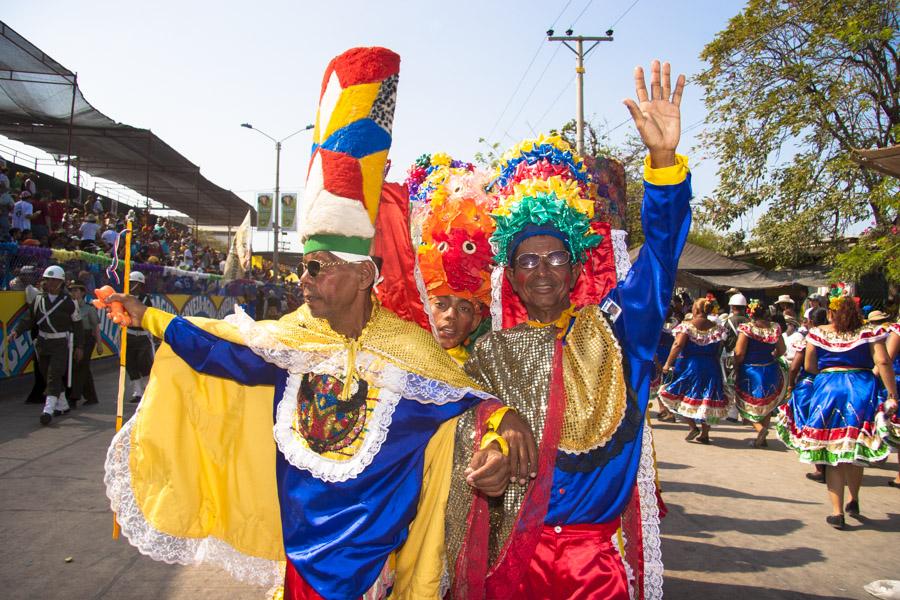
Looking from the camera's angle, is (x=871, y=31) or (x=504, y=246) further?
(x=871, y=31)

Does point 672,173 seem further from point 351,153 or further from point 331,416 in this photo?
point 331,416

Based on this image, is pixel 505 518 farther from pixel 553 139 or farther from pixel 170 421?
pixel 553 139

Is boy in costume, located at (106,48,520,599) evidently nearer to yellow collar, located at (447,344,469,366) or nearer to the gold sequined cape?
the gold sequined cape

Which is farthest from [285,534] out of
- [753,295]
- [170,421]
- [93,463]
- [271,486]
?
[753,295]

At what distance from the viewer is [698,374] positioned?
30.8ft

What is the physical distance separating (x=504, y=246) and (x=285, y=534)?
55.3 inches

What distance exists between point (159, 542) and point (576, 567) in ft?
5.36

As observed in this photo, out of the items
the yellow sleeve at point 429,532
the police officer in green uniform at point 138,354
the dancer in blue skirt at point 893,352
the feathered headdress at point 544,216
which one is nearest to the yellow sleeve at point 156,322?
the yellow sleeve at point 429,532

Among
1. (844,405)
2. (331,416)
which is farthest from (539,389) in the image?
(844,405)

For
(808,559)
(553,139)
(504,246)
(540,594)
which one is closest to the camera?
(540,594)

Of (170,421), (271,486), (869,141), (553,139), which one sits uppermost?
(869,141)

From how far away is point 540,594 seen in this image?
7.42 ft

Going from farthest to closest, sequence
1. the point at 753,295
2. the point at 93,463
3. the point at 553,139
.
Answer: the point at 753,295
the point at 93,463
the point at 553,139

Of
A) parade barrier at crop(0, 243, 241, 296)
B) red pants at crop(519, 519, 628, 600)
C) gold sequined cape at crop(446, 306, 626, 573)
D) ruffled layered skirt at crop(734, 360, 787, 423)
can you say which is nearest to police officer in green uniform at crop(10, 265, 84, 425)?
parade barrier at crop(0, 243, 241, 296)
